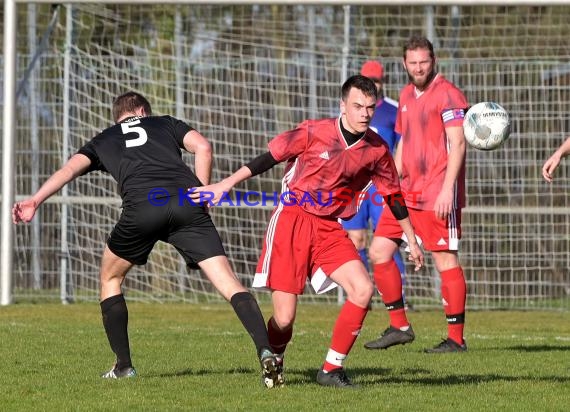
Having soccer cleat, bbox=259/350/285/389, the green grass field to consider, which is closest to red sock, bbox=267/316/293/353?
the green grass field

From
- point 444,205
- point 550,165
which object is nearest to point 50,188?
point 444,205

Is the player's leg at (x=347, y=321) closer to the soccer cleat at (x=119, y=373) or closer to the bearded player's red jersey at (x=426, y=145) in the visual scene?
the soccer cleat at (x=119, y=373)

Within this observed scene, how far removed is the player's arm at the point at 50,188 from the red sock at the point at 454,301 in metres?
3.25

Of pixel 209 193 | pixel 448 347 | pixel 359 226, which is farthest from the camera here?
pixel 359 226

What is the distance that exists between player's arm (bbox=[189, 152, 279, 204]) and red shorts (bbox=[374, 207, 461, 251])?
2556 mm

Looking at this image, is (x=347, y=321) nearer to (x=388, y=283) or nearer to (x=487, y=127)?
(x=487, y=127)

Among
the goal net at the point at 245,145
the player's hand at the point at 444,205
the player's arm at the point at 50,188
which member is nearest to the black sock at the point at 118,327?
the player's arm at the point at 50,188

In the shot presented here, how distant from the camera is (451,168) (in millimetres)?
8305

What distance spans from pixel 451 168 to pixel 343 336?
7.12ft

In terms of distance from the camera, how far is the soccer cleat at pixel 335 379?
6.47 meters

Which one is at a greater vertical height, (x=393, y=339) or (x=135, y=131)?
(x=135, y=131)

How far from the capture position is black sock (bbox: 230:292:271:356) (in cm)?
630

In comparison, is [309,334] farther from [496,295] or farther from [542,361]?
[496,295]

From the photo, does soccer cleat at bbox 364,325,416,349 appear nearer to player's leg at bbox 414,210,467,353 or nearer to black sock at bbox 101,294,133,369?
player's leg at bbox 414,210,467,353
